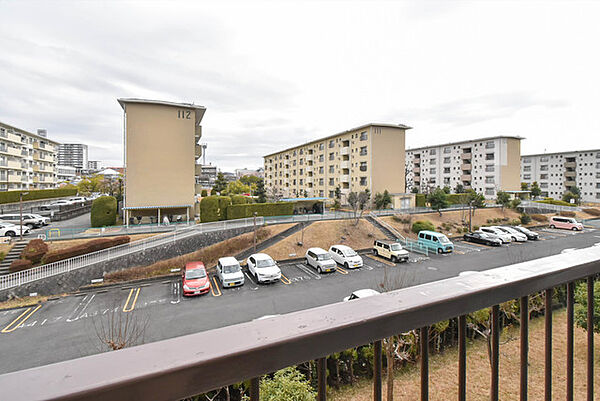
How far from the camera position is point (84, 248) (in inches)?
547

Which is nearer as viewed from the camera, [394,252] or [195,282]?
[195,282]

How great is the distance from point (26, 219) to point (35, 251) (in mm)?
8509

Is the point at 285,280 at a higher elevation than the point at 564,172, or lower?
lower

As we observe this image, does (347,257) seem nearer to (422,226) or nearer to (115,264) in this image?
(422,226)

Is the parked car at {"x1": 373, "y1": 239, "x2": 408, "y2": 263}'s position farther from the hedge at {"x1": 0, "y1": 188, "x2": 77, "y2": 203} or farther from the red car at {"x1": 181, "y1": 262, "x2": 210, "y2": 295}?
the hedge at {"x1": 0, "y1": 188, "x2": 77, "y2": 203}

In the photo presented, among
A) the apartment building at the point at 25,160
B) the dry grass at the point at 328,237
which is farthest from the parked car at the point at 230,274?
the apartment building at the point at 25,160

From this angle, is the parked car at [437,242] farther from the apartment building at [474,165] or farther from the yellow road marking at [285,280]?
the apartment building at [474,165]

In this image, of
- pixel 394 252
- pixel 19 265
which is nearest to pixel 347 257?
pixel 394 252

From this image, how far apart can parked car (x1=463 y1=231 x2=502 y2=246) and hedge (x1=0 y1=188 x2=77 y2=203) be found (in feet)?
127

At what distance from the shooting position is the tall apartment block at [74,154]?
379ft

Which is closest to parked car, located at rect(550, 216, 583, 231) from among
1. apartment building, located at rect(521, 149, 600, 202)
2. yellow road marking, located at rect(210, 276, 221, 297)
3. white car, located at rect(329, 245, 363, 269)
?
white car, located at rect(329, 245, 363, 269)

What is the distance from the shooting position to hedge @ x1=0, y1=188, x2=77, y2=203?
25.9m

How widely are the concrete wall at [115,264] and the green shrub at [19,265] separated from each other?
1029mm

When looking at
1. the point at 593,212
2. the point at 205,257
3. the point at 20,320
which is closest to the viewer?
the point at 20,320
